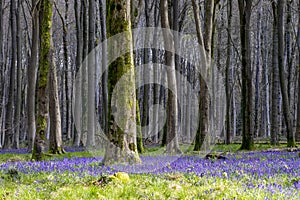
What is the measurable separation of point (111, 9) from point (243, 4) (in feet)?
33.2

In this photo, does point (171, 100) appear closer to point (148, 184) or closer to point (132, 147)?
point (132, 147)

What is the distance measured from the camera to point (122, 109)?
10070 mm

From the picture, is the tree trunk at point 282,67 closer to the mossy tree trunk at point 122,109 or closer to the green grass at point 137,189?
the mossy tree trunk at point 122,109

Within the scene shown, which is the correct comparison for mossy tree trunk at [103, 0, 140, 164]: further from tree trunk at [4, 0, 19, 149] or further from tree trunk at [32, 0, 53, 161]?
tree trunk at [4, 0, 19, 149]

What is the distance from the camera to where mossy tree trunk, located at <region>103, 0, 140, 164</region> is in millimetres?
9938

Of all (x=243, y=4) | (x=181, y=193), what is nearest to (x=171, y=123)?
(x=243, y=4)

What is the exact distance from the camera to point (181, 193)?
605 cm

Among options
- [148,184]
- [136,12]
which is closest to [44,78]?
[148,184]

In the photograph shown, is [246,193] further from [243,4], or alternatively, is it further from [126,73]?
[243,4]

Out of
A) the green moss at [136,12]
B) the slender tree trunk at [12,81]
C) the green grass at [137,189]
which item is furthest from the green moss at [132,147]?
the slender tree trunk at [12,81]

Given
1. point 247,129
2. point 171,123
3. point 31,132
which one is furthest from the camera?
point 31,132

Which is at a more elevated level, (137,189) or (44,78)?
(44,78)

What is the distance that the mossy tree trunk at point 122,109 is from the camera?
9.94 m

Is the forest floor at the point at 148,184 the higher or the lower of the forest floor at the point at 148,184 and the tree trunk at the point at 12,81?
the lower
